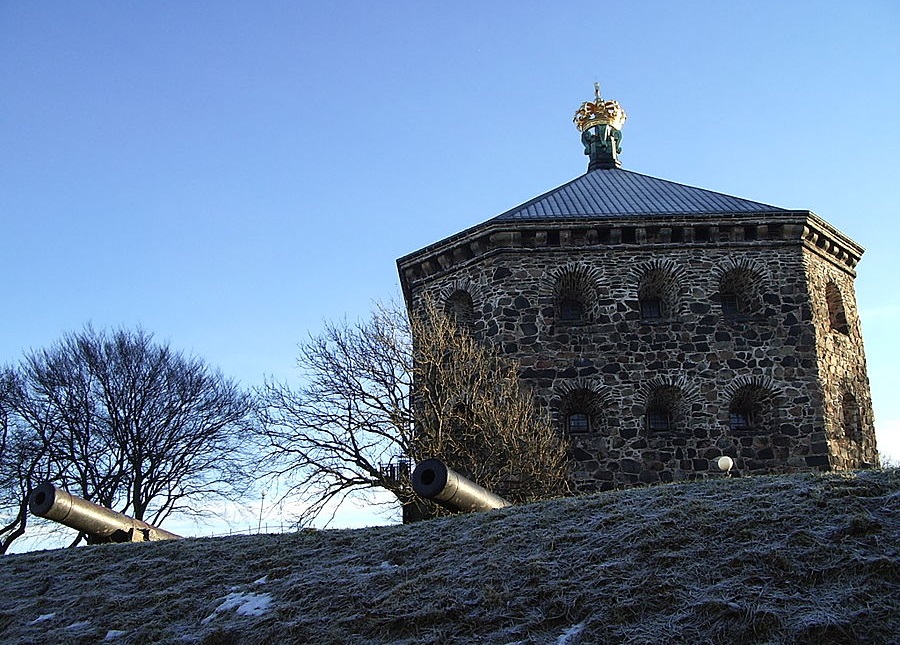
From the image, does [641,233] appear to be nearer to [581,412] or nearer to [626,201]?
[626,201]

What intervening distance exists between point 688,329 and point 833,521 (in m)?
12.6

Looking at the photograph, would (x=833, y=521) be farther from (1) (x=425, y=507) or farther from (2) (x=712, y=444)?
(2) (x=712, y=444)

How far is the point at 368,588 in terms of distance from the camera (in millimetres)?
9211

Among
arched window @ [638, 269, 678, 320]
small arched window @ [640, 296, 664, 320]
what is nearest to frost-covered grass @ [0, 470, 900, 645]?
arched window @ [638, 269, 678, 320]

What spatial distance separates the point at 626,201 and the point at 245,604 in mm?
16998

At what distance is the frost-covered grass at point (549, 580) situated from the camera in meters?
7.10

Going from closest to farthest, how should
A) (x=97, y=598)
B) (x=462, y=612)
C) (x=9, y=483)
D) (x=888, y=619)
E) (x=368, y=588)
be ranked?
(x=888, y=619) → (x=462, y=612) → (x=368, y=588) → (x=97, y=598) → (x=9, y=483)

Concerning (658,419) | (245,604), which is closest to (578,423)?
(658,419)

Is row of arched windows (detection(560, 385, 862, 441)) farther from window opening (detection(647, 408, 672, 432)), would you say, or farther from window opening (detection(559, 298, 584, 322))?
window opening (detection(559, 298, 584, 322))

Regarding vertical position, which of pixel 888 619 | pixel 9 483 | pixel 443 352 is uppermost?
pixel 443 352

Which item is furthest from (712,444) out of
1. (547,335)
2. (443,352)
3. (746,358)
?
(443,352)

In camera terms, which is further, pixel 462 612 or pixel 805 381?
pixel 805 381

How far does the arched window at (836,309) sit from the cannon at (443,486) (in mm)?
14119

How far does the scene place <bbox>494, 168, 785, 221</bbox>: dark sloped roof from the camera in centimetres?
2227
